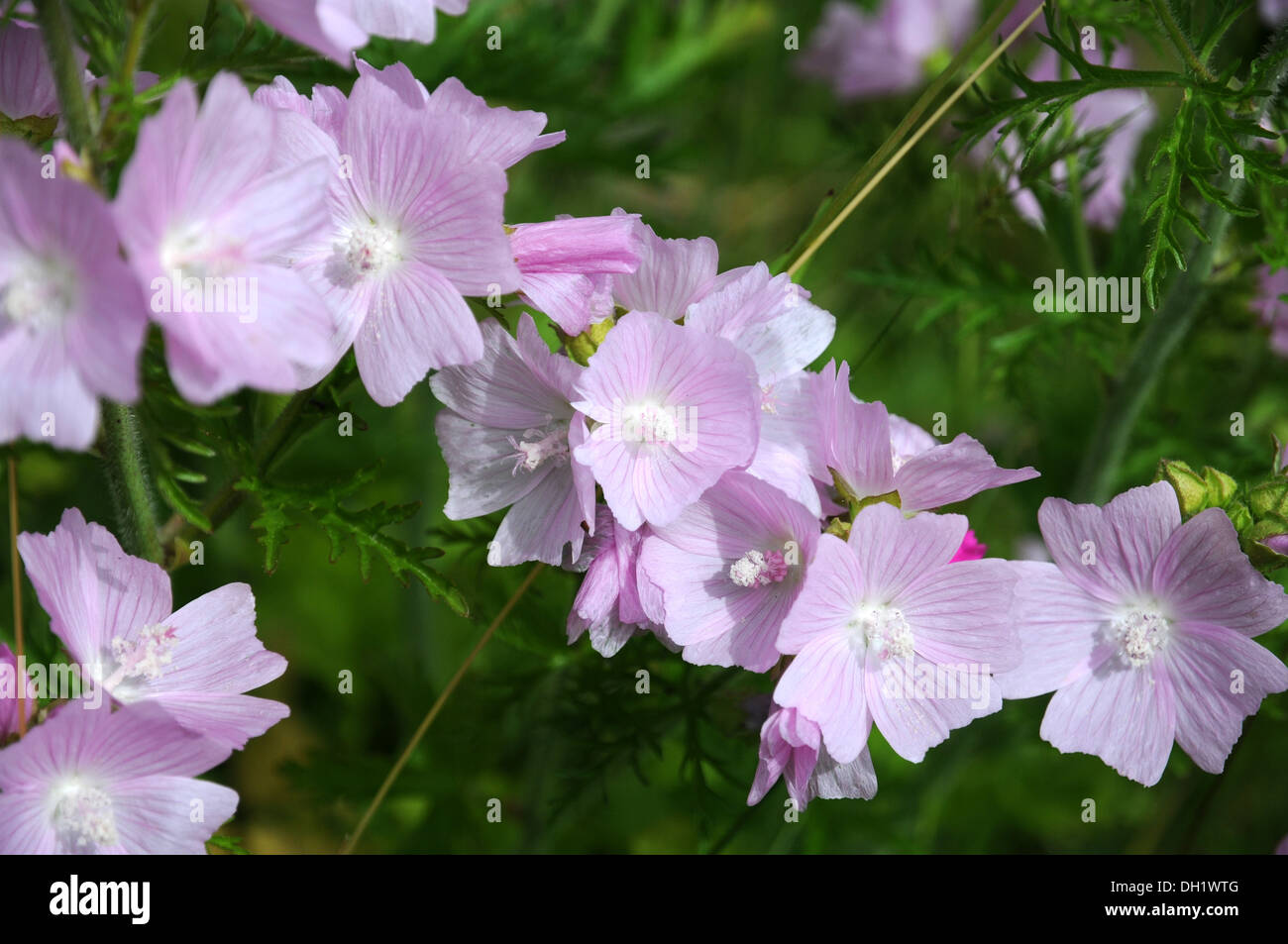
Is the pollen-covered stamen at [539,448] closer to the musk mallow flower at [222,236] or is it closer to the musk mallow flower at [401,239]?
the musk mallow flower at [401,239]

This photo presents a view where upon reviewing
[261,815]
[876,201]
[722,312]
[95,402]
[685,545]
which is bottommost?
[261,815]

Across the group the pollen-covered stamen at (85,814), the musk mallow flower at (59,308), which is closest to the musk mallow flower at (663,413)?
the musk mallow flower at (59,308)

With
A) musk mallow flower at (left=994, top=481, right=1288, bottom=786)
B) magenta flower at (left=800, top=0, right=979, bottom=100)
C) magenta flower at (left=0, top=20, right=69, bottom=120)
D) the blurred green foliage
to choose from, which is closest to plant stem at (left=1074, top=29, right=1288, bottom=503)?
the blurred green foliage

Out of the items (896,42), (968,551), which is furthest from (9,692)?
(896,42)
